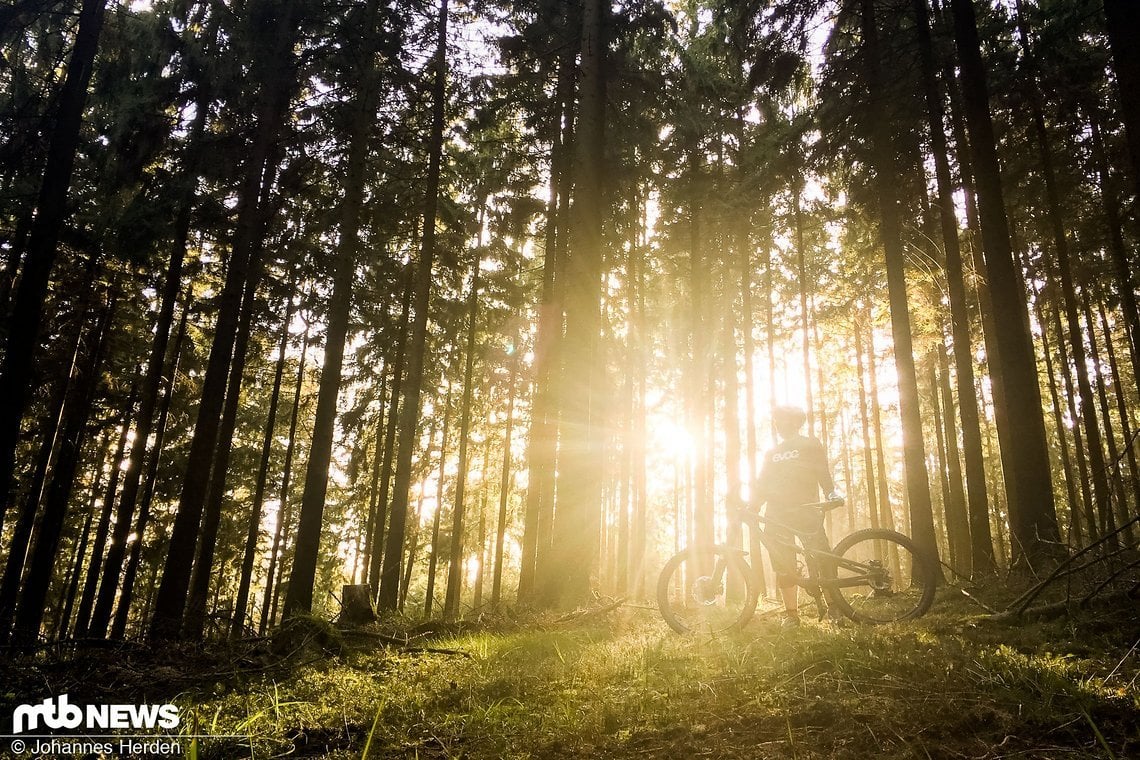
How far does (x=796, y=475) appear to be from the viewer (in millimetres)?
6188

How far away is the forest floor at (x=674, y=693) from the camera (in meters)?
2.56

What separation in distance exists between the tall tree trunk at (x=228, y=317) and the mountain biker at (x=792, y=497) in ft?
25.9

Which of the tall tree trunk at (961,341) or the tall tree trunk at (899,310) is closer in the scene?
the tall tree trunk at (899,310)

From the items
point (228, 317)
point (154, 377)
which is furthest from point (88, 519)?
point (228, 317)

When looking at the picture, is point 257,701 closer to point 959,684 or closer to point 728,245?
point 959,684

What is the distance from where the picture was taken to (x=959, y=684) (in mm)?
3070

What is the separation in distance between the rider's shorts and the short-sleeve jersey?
0.10 m

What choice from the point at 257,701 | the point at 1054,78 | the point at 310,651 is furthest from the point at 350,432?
the point at 1054,78

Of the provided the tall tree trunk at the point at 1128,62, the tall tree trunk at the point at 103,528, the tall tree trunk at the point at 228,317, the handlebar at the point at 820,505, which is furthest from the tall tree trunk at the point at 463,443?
the tall tree trunk at the point at 1128,62

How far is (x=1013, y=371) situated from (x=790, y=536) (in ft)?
12.5

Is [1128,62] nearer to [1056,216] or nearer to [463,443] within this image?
[1056,216]

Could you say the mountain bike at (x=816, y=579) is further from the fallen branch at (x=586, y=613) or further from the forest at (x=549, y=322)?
the fallen branch at (x=586, y=613)

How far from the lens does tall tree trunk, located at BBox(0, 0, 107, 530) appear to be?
23.4ft

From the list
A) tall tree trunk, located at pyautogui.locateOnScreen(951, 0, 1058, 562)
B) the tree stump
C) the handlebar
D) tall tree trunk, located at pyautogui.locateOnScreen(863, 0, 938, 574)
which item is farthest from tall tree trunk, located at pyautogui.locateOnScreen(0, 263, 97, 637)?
tall tree trunk, located at pyautogui.locateOnScreen(951, 0, 1058, 562)
